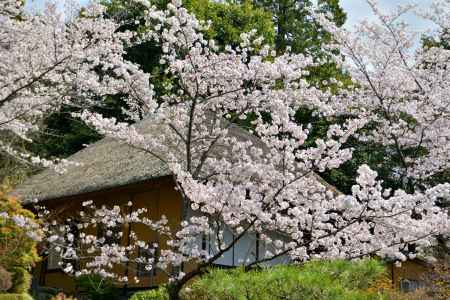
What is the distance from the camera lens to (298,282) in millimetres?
5004

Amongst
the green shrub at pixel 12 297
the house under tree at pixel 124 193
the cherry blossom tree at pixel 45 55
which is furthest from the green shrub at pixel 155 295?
the cherry blossom tree at pixel 45 55

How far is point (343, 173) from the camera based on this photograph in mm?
19469

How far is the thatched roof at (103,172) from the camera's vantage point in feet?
38.7

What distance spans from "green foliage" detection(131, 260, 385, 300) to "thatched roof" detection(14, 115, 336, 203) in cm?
526

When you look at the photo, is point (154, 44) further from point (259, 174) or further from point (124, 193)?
point (259, 174)

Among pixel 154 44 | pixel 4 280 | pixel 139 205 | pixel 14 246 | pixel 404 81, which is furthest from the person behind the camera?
pixel 154 44

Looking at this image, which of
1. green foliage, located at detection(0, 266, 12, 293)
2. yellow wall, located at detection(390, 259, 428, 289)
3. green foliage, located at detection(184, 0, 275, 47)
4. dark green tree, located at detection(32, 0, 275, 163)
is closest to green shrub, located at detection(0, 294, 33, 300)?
green foliage, located at detection(0, 266, 12, 293)

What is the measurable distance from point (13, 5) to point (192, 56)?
10.9ft

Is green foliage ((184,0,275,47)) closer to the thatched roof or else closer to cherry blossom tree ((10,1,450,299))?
the thatched roof

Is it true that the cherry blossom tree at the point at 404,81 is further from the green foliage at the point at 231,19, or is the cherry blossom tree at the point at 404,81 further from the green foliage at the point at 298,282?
the green foliage at the point at 231,19

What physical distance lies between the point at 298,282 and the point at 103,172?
30.4 ft

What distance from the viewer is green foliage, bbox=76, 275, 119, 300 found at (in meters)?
12.0

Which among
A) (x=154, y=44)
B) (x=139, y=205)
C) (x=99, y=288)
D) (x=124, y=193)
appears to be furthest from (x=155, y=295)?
(x=154, y=44)

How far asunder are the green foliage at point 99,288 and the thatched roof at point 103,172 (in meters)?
1.94
